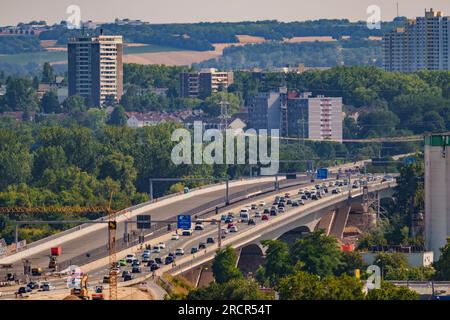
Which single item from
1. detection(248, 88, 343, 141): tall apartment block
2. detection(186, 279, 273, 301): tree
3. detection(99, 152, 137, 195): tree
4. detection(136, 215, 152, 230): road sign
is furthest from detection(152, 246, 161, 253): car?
detection(248, 88, 343, 141): tall apartment block

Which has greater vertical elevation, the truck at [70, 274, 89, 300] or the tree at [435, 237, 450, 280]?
the truck at [70, 274, 89, 300]

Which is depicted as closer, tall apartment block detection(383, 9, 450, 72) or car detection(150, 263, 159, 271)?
car detection(150, 263, 159, 271)

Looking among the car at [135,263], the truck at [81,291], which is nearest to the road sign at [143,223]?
the car at [135,263]

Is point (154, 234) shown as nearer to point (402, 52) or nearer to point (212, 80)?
point (212, 80)

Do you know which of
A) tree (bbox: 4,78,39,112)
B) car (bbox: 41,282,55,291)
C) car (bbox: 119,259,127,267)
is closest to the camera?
car (bbox: 41,282,55,291)

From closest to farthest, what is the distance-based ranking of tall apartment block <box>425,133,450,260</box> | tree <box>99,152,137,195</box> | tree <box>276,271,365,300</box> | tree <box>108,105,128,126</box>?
tree <box>276,271,365,300</box>
tall apartment block <box>425,133,450,260</box>
tree <box>99,152,137,195</box>
tree <box>108,105,128,126</box>

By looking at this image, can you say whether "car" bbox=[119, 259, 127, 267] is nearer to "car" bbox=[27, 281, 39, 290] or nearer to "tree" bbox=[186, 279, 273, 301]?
"car" bbox=[27, 281, 39, 290]

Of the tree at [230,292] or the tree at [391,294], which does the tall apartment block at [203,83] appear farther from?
the tree at [391,294]
